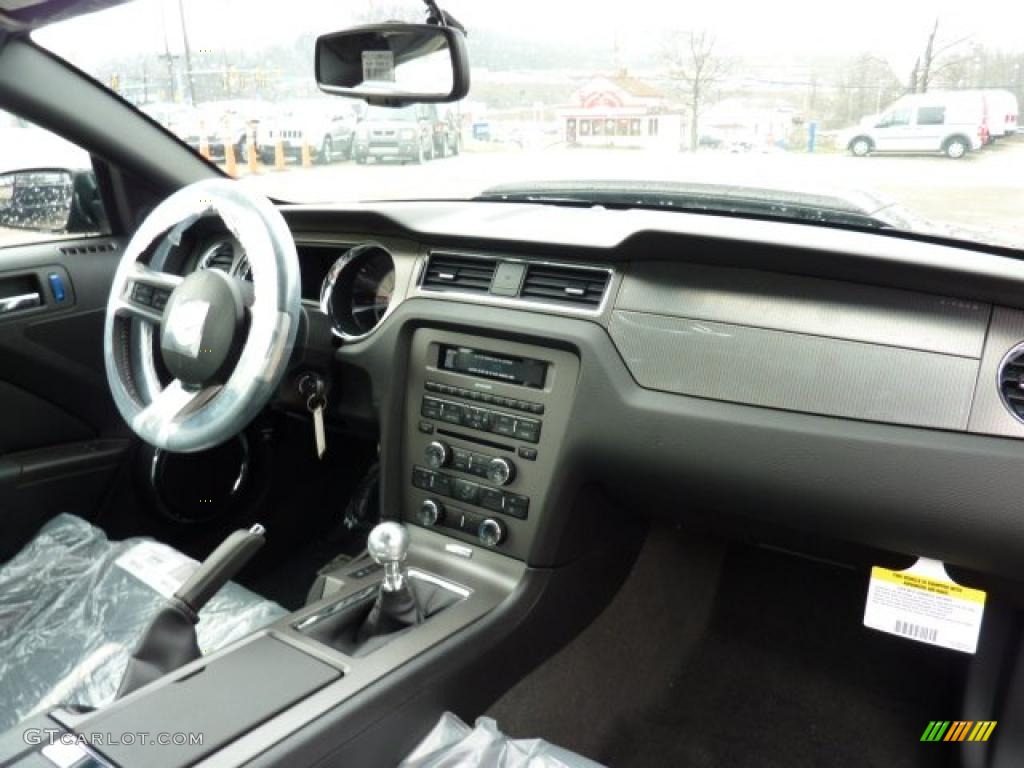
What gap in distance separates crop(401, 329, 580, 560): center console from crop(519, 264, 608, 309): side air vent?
0.38 feet

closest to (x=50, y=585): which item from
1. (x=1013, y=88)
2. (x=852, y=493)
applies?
(x=852, y=493)


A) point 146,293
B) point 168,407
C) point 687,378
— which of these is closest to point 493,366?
point 687,378

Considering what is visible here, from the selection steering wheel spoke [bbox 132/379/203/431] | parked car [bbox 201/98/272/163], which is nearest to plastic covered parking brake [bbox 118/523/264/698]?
steering wheel spoke [bbox 132/379/203/431]

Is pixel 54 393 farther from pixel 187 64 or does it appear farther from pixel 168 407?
pixel 187 64

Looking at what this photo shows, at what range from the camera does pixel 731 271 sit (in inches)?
68.0

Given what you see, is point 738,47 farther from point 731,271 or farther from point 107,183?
point 107,183

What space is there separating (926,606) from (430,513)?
3.56 ft

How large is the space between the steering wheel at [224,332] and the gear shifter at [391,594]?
0.36m

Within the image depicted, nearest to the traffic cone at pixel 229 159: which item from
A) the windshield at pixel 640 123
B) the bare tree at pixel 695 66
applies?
the windshield at pixel 640 123

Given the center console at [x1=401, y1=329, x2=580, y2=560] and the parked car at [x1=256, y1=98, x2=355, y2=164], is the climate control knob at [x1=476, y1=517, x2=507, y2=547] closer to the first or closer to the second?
the center console at [x1=401, y1=329, x2=580, y2=560]

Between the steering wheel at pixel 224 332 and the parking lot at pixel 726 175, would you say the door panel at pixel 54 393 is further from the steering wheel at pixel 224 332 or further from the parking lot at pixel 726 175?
the steering wheel at pixel 224 332

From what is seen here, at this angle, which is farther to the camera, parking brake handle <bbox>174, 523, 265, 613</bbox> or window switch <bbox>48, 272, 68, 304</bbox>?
window switch <bbox>48, 272, 68, 304</bbox>

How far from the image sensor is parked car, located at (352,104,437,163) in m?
2.52

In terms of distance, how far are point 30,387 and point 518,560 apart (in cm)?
149
